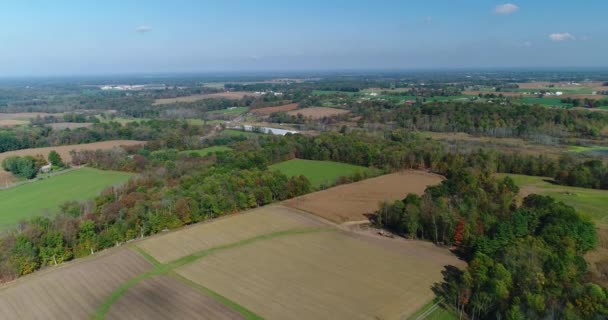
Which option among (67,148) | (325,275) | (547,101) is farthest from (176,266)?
(547,101)

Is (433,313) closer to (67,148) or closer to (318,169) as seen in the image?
(318,169)

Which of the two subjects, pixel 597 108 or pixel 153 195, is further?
pixel 597 108

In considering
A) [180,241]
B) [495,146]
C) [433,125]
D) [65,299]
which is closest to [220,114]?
[433,125]

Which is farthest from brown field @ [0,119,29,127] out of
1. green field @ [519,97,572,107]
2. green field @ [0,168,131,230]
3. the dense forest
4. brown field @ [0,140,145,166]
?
green field @ [519,97,572,107]

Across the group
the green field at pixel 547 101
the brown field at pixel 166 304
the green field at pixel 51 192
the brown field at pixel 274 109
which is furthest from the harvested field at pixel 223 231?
the green field at pixel 547 101

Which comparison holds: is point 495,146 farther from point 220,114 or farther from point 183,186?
point 220,114

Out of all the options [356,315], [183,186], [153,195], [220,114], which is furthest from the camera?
[220,114]

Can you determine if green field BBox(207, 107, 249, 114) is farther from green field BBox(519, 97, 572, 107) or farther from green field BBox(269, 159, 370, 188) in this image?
green field BBox(519, 97, 572, 107)
